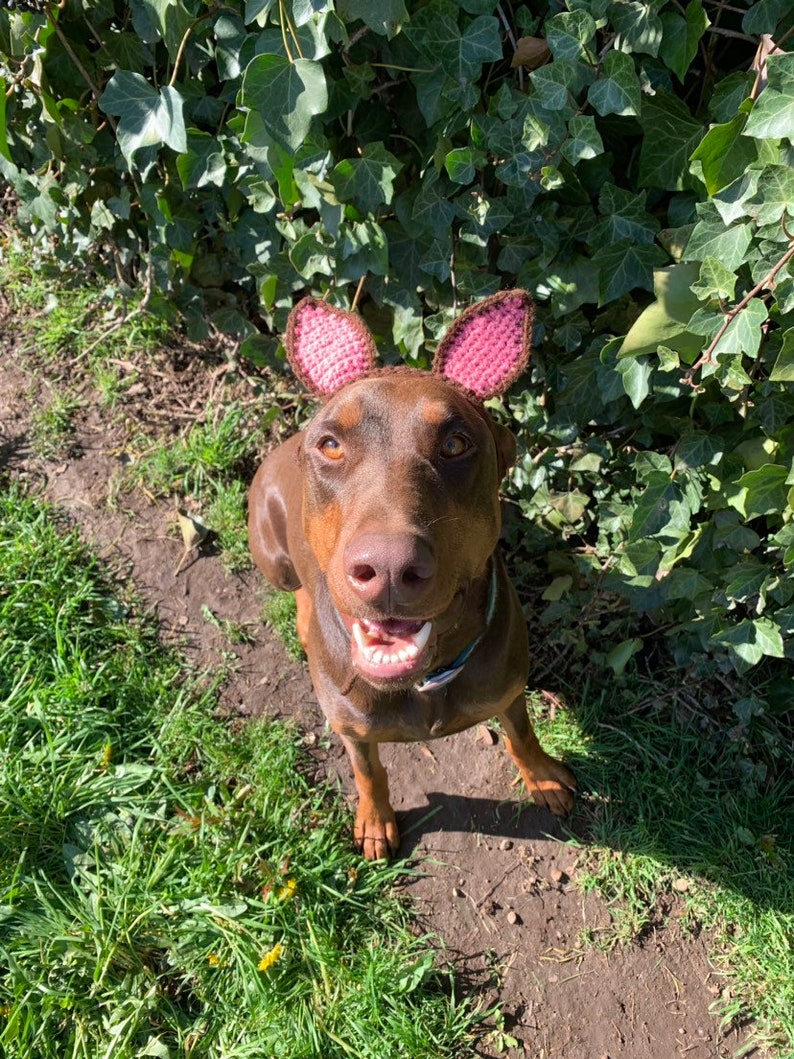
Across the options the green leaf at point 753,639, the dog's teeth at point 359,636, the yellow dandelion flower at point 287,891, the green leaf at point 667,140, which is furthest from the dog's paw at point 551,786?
the green leaf at point 667,140

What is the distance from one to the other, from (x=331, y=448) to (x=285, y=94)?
0.94 meters

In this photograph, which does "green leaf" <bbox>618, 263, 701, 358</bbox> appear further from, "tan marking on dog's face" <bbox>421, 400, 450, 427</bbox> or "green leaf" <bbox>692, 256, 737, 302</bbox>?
"tan marking on dog's face" <bbox>421, 400, 450, 427</bbox>

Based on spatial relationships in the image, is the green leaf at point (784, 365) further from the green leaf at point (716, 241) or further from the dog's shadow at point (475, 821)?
the dog's shadow at point (475, 821)

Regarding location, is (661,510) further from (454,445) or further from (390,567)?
(390,567)

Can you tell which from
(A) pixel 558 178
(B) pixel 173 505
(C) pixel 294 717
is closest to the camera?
(A) pixel 558 178

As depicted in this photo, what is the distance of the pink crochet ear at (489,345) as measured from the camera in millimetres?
2314

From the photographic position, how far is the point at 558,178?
242 cm

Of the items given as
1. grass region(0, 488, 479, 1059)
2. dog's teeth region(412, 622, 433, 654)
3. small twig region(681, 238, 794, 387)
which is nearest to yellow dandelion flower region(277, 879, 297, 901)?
grass region(0, 488, 479, 1059)

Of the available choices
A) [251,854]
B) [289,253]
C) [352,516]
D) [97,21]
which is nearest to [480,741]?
[251,854]

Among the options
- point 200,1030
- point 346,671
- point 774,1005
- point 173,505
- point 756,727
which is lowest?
point 774,1005

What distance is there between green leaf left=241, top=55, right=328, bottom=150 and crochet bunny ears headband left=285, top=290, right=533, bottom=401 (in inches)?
17.8

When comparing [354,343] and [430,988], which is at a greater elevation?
[354,343]

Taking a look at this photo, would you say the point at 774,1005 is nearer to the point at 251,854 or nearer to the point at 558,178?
the point at 251,854

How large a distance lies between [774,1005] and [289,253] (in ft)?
10.7
